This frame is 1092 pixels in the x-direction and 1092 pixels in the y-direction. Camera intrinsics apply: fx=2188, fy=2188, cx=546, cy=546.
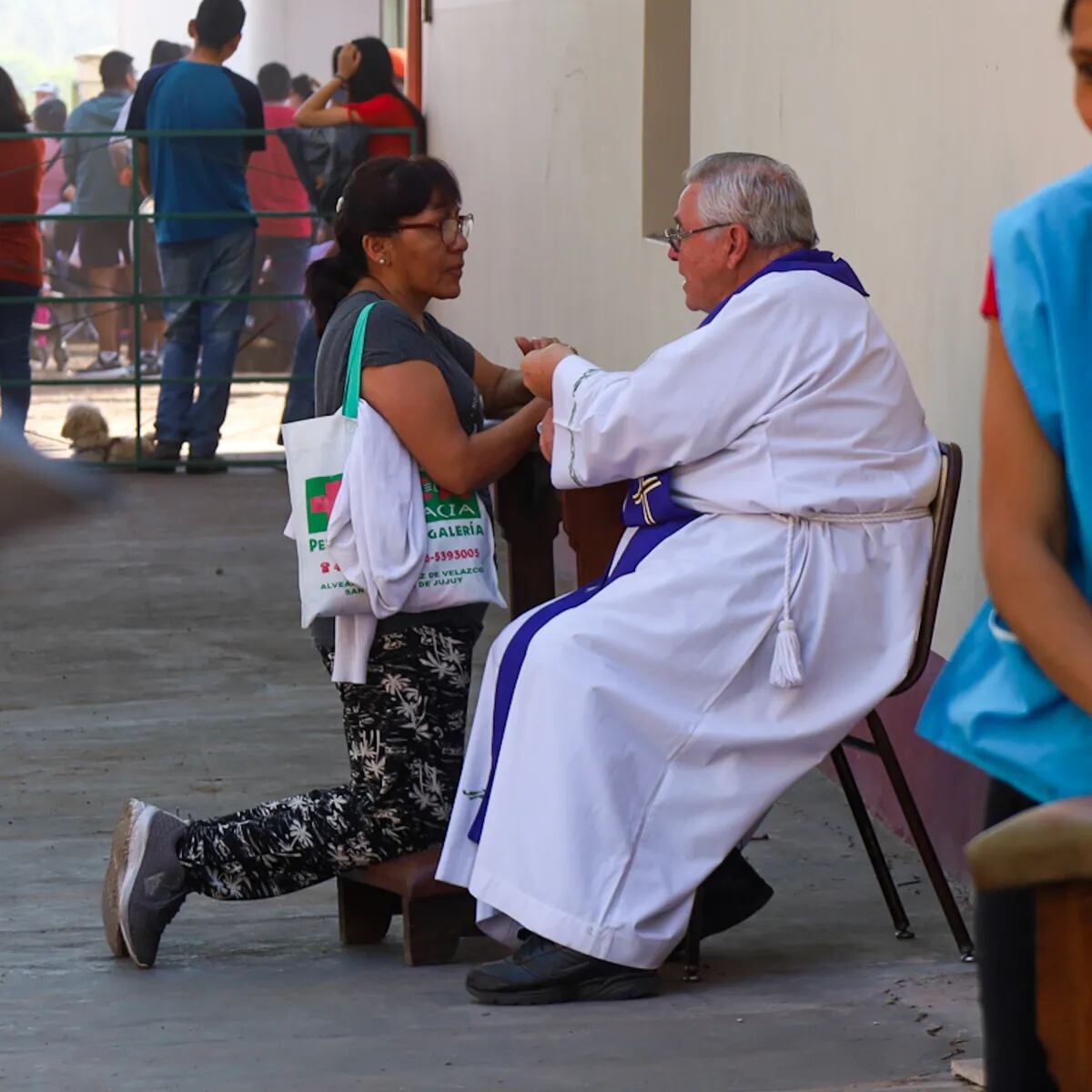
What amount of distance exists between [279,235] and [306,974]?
8712 millimetres

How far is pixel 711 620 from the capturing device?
4.15 meters

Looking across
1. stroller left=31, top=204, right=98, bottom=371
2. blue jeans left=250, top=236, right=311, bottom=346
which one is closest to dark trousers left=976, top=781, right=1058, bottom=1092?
blue jeans left=250, top=236, right=311, bottom=346

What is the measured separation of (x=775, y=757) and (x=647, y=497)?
1.84 feet

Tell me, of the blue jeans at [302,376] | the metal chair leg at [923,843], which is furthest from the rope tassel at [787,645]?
the blue jeans at [302,376]

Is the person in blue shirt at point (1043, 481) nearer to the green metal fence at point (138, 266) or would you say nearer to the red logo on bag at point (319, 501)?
the red logo on bag at point (319, 501)

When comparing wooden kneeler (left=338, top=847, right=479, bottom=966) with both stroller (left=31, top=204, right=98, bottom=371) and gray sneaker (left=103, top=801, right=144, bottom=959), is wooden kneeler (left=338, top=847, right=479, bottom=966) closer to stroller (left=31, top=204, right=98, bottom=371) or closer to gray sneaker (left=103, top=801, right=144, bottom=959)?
gray sneaker (left=103, top=801, right=144, bottom=959)

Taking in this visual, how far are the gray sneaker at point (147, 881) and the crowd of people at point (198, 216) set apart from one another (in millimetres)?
7513

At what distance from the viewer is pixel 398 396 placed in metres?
4.46

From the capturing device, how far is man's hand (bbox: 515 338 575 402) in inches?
174

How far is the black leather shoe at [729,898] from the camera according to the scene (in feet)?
14.9

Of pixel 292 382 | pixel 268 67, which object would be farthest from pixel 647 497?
pixel 268 67

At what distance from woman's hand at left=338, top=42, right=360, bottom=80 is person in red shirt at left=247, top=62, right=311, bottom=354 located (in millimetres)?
519

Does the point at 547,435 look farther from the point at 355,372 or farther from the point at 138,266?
the point at 138,266

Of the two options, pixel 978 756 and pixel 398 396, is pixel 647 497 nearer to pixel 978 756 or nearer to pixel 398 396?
pixel 398 396
